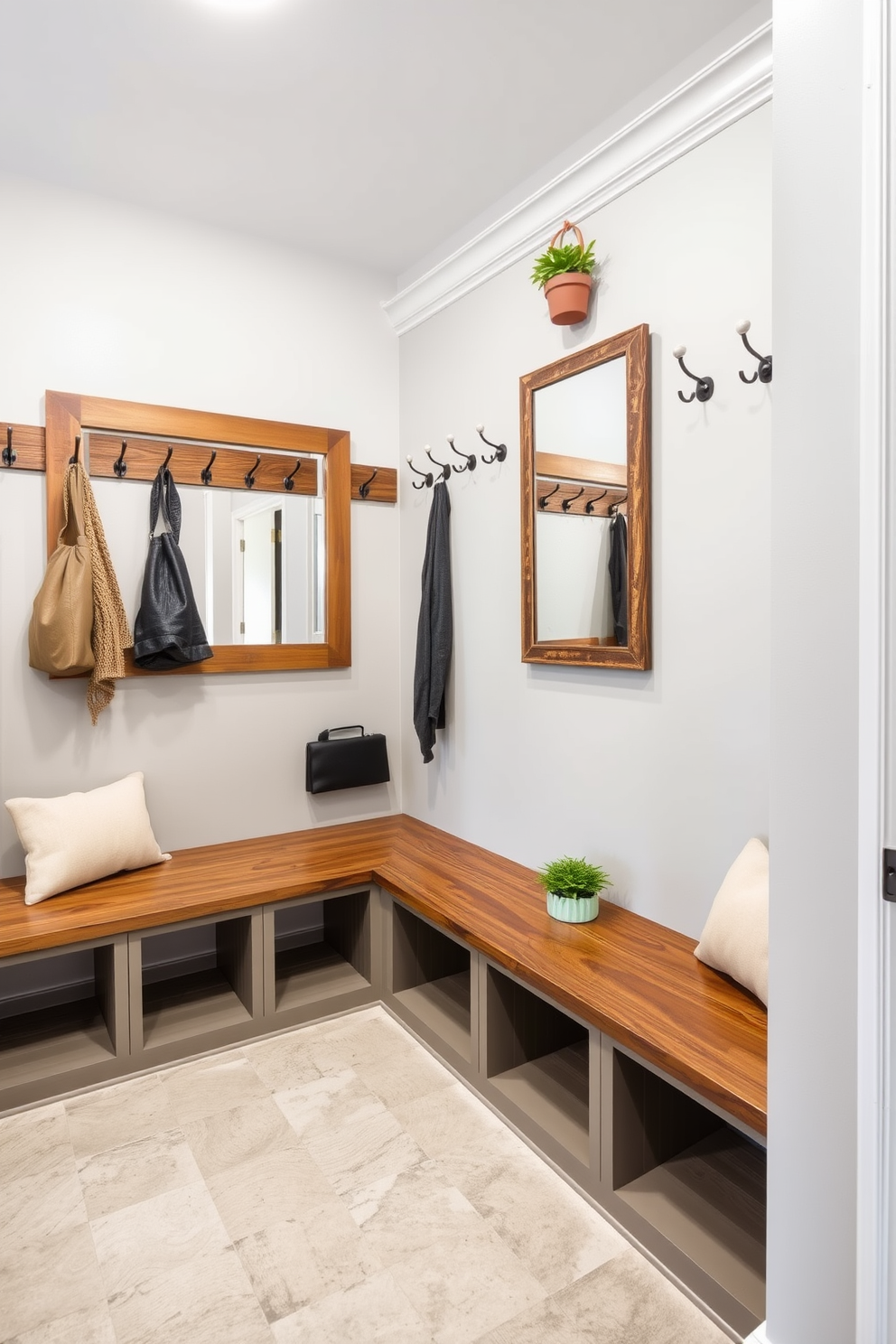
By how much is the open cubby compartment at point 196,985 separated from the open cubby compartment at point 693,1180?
4.04 ft

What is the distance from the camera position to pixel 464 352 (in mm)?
2875

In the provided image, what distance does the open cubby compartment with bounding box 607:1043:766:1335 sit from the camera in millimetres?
1517

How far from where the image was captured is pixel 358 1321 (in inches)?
57.9

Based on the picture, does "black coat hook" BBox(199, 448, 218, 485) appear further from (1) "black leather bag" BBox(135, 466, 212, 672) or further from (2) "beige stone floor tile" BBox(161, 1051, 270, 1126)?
(2) "beige stone floor tile" BBox(161, 1051, 270, 1126)

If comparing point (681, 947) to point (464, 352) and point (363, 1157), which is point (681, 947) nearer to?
point (363, 1157)

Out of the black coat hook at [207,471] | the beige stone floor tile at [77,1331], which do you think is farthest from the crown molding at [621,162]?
the beige stone floor tile at [77,1331]

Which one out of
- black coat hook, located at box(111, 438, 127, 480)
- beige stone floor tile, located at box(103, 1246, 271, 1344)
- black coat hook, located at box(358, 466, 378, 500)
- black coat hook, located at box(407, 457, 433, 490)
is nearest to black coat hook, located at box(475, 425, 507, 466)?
black coat hook, located at box(407, 457, 433, 490)

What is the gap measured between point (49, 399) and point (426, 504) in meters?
1.34

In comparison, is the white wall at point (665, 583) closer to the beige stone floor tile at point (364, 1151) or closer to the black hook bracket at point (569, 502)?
the black hook bracket at point (569, 502)

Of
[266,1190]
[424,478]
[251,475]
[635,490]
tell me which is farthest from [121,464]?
[266,1190]

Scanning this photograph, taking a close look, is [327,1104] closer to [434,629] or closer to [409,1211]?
[409,1211]

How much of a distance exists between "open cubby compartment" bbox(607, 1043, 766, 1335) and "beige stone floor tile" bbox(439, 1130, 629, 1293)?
4.1 inches

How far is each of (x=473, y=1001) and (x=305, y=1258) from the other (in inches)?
28.1

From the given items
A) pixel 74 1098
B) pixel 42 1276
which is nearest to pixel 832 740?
pixel 42 1276
